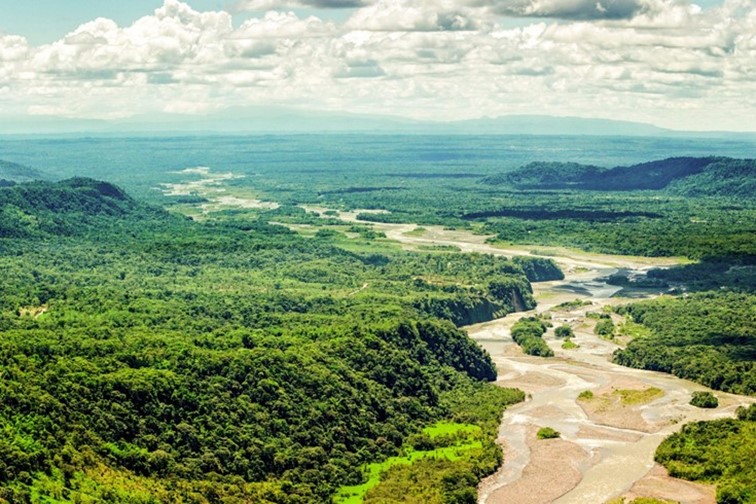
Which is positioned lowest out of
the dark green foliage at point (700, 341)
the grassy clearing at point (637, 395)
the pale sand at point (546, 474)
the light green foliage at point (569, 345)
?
the pale sand at point (546, 474)

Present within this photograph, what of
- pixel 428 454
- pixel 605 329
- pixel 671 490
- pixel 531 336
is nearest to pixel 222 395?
pixel 428 454

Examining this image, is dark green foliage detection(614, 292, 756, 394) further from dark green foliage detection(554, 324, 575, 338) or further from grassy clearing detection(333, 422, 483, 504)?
grassy clearing detection(333, 422, 483, 504)

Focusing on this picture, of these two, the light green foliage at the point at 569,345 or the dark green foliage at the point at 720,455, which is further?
the light green foliage at the point at 569,345

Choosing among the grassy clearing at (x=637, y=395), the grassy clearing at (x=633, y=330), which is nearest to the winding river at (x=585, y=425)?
the grassy clearing at (x=637, y=395)

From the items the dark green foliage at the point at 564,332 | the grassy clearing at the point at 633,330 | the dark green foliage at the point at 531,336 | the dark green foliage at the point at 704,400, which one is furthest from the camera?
the grassy clearing at the point at 633,330

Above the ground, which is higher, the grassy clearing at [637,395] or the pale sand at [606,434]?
the grassy clearing at [637,395]

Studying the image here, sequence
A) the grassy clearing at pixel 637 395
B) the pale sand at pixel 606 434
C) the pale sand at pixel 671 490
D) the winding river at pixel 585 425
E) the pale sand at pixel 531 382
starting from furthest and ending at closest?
the pale sand at pixel 531 382, the grassy clearing at pixel 637 395, the pale sand at pixel 606 434, the winding river at pixel 585 425, the pale sand at pixel 671 490

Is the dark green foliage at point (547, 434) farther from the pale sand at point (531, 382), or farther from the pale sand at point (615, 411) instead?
the pale sand at point (531, 382)
